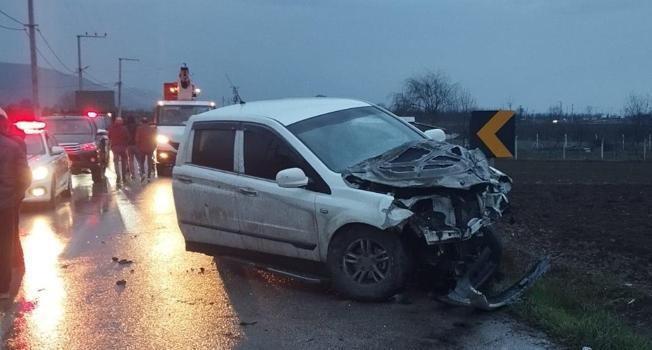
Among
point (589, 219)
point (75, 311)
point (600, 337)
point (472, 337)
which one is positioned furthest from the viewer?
point (589, 219)

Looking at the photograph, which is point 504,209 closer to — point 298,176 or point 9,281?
point 298,176

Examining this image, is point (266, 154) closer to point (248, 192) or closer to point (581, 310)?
point (248, 192)

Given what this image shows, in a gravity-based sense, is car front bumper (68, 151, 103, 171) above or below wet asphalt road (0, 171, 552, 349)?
above

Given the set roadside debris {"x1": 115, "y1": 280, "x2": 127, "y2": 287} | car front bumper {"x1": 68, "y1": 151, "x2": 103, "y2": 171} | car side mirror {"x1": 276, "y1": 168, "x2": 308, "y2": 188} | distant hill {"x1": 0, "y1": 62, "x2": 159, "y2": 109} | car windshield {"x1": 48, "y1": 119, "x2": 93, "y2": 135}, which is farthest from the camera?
distant hill {"x1": 0, "y1": 62, "x2": 159, "y2": 109}

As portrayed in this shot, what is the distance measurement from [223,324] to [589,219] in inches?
315

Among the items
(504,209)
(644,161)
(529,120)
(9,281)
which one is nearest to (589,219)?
(504,209)

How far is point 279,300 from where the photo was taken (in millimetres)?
6859

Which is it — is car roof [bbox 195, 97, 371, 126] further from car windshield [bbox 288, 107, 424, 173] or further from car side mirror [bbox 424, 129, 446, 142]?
car side mirror [bbox 424, 129, 446, 142]

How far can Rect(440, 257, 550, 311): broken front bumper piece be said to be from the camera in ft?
20.3

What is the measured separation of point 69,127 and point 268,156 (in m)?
16.0

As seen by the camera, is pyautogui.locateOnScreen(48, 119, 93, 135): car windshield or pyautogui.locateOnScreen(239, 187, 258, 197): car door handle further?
pyautogui.locateOnScreen(48, 119, 93, 135): car windshield

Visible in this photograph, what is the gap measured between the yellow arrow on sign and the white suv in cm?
72

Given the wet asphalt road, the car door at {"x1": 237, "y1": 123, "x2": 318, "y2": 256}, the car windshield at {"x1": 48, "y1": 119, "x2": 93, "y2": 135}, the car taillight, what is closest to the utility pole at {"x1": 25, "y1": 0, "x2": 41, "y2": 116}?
the car windshield at {"x1": 48, "y1": 119, "x2": 93, "y2": 135}

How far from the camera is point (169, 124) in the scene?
22688 mm
